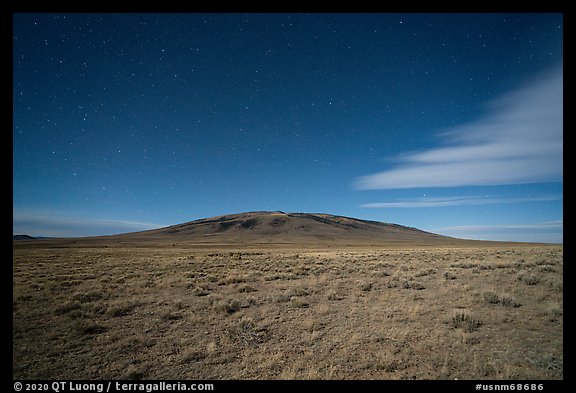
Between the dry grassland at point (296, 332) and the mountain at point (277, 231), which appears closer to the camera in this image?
the dry grassland at point (296, 332)

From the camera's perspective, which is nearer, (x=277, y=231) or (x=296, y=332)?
(x=296, y=332)

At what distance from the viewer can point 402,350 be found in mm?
5973

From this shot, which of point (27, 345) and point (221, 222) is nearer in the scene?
point (27, 345)

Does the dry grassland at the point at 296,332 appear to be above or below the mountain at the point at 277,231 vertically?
above

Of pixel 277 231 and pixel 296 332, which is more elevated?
A: pixel 296 332

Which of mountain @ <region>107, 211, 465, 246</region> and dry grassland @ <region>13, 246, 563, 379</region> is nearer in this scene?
dry grassland @ <region>13, 246, 563, 379</region>

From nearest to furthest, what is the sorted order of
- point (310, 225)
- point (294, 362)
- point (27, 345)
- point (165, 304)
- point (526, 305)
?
point (294, 362) → point (27, 345) → point (526, 305) → point (165, 304) → point (310, 225)

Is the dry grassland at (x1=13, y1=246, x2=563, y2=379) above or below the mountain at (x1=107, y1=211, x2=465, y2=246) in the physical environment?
above

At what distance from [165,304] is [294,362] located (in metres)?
7.26
